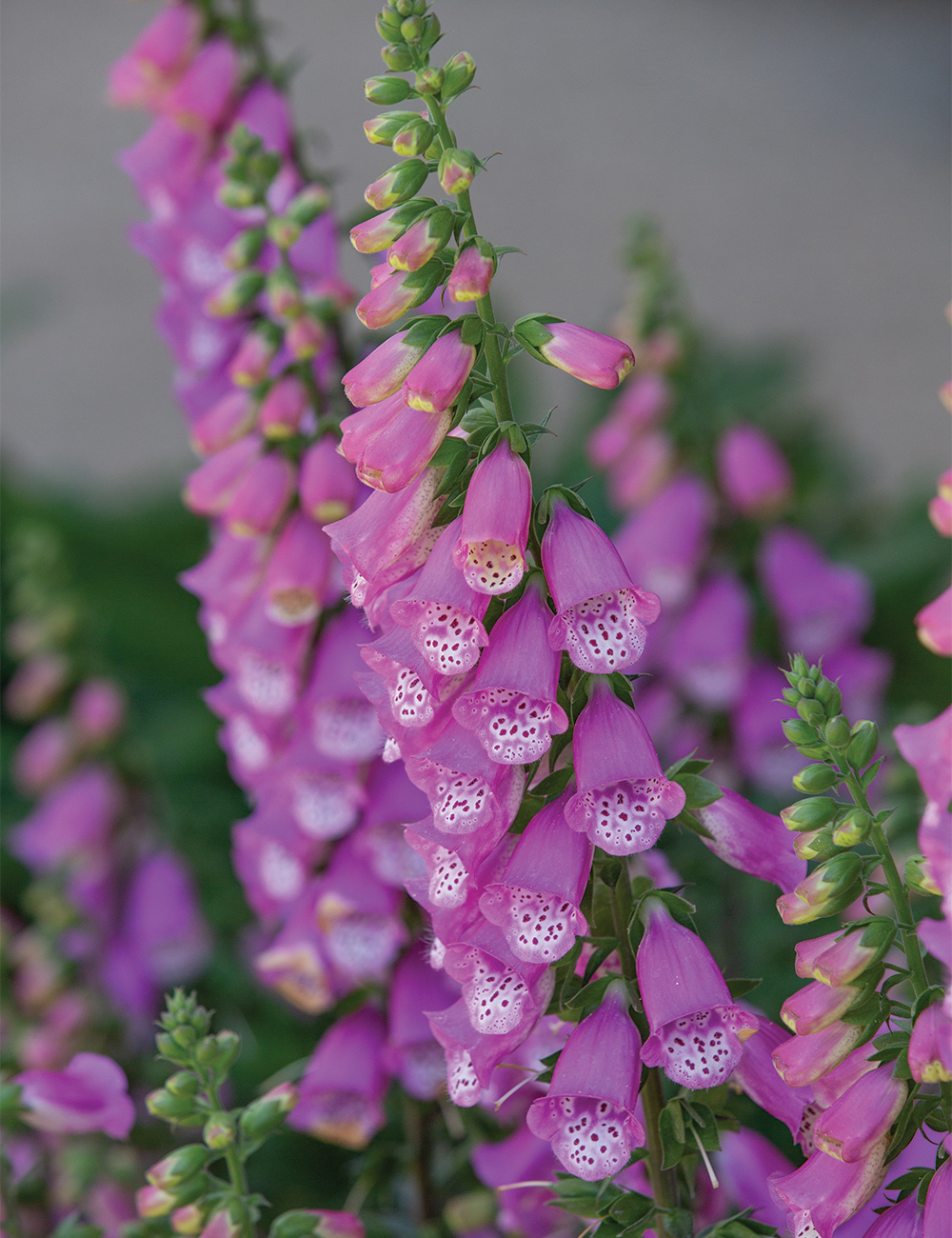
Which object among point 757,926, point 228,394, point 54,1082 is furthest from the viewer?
point 757,926

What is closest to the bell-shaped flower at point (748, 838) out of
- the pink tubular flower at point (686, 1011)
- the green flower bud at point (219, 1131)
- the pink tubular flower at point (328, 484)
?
the pink tubular flower at point (686, 1011)

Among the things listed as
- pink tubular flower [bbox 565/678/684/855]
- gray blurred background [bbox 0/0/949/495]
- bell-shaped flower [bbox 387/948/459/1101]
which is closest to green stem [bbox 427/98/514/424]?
pink tubular flower [bbox 565/678/684/855]

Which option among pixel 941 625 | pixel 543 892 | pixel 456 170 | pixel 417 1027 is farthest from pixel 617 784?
pixel 417 1027

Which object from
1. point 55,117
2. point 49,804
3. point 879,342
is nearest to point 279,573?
point 49,804

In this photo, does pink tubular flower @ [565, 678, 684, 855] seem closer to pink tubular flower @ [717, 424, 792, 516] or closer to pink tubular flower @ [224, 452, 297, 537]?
pink tubular flower @ [224, 452, 297, 537]

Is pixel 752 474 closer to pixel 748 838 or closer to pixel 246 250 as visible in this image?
pixel 246 250

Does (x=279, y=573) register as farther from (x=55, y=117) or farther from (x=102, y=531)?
(x=55, y=117)
